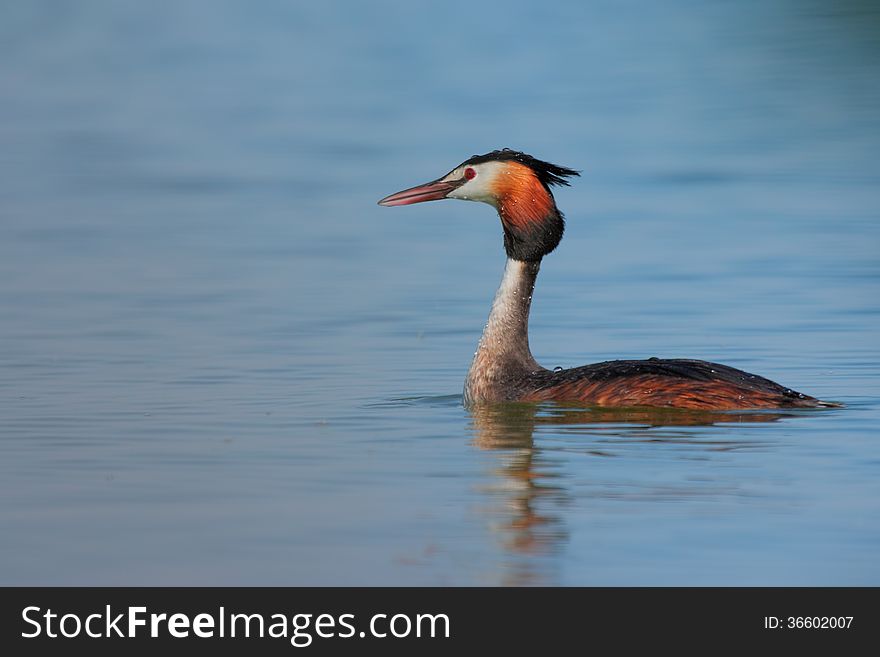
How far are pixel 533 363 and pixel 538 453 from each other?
2.59m

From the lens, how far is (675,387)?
12.9 metres

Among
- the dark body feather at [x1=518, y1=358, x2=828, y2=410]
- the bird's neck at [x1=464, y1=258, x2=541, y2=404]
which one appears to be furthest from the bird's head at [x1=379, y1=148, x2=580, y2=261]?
the dark body feather at [x1=518, y1=358, x2=828, y2=410]

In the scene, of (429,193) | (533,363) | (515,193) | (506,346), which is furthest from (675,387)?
(429,193)

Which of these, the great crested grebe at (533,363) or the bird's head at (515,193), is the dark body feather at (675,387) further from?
the bird's head at (515,193)

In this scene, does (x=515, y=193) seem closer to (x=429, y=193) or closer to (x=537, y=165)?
(x=537, y=165)

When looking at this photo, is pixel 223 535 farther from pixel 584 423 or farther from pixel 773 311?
pixel 773 311

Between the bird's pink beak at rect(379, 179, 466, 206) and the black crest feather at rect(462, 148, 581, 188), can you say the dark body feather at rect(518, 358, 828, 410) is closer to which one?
the black crest feather at rect(462, 148, 581, 188)

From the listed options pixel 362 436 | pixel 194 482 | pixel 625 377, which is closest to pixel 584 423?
pixel 625 377

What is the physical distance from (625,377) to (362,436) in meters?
1.80

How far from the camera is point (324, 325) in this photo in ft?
55.5

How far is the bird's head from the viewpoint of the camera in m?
14.0

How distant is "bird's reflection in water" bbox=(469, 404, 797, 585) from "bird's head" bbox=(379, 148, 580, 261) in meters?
1.31

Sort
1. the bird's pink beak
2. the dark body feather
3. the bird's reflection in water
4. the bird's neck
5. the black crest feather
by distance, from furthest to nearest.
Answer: the bird's pink beak
the black crest feather
the bird's neck
the dark body feather
the bird's reflection in water

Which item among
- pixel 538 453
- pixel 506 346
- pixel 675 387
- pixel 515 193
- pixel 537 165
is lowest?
pixel 538 453
